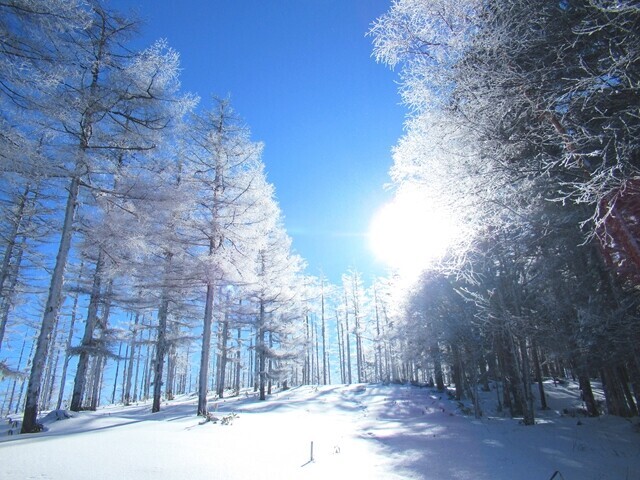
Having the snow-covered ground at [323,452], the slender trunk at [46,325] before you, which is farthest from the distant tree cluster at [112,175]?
the snow-covered ground at [323,452]

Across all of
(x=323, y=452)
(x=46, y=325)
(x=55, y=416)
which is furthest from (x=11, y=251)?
(x=323, y=452)

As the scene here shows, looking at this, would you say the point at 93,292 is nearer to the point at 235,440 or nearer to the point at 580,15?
the point at 235,440

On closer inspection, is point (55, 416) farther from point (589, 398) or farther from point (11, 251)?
point (589, 398)

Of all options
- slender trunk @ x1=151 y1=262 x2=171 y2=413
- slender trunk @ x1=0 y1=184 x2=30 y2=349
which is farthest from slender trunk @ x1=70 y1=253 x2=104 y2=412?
slender trunk @ x1=0 y1=184 x2=30 y2=349

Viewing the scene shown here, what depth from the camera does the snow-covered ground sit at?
4293mm

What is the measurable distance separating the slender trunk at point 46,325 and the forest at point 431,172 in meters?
0.05

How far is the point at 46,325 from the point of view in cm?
770

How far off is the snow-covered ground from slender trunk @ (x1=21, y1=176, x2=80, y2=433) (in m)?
0.53

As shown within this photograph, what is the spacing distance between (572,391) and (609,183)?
66.4 ft

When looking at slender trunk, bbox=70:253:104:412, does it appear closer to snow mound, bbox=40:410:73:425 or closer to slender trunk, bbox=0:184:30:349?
slender trunk, bbox=0:184:30:349

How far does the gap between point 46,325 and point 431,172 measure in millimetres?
9349

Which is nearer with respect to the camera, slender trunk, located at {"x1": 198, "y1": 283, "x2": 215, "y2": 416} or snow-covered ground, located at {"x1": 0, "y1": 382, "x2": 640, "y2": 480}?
snow-covered ground, located at {"x1": 0, "y1": 382, "x2": 640, "y2": 480}

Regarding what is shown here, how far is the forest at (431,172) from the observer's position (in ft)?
13.5

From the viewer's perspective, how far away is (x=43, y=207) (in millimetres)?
14719
